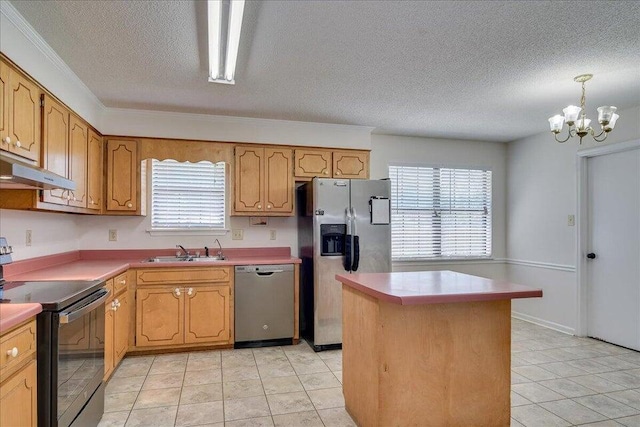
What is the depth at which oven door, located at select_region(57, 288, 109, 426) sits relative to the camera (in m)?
1.90

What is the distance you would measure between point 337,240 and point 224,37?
88.3 inches

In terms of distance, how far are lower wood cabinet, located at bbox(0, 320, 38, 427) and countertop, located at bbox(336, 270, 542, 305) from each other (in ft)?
5.41

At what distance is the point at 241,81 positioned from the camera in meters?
3.22

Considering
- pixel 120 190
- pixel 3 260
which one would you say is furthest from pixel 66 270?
pixel 120 190

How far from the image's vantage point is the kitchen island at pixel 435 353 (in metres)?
2.13

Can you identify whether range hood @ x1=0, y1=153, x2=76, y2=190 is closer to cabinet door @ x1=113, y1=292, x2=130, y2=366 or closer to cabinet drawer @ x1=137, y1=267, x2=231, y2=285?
cabinet door @ x1=113, y1=292, x2=130, y2=366

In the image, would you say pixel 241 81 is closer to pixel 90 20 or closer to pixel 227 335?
pixel 90 20

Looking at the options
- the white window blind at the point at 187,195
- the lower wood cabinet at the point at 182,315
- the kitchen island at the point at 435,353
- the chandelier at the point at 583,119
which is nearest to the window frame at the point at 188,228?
the white window blind at the point at 187,195

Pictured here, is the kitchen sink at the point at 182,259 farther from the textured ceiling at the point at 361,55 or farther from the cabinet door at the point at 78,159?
the textured ceiling at the point at 361,55

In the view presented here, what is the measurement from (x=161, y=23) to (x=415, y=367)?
2492 mm

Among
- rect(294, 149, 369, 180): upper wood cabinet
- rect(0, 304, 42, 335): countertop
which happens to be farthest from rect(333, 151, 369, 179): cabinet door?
rect(0, 304, 42, 335): countertop

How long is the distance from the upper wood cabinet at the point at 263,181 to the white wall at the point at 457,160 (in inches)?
51.4

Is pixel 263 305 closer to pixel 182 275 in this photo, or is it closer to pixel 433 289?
pixel 182 275

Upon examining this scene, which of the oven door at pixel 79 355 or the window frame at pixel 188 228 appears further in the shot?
the window frame at pixel 188 228
